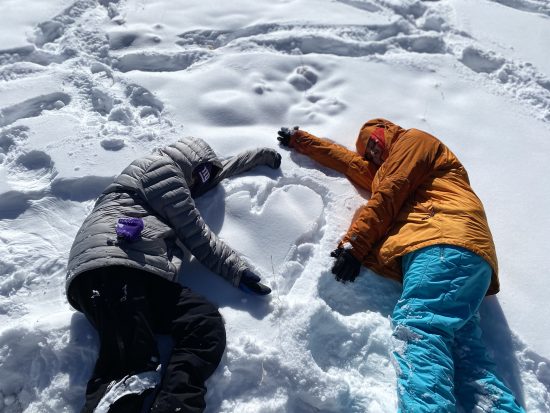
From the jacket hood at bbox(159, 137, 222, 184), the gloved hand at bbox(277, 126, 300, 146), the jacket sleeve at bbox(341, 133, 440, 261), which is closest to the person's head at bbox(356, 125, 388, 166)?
the jacket sleeve at bbox(341, 133, 440, 261)

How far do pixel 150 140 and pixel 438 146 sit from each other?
211 cm

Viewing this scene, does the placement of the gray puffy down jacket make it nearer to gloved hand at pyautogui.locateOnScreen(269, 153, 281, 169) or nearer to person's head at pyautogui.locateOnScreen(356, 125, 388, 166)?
gloved hand at pyautogui.locateOnScreen(269, 153, 281, 169)

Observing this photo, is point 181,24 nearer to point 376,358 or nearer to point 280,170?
point 280,170

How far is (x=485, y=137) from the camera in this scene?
14.0 ft

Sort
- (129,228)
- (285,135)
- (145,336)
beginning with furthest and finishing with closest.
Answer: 1. (285,135)
2. (129,228)
3. (145,336)

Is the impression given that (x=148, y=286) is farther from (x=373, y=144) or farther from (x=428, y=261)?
(x=373, y=144)

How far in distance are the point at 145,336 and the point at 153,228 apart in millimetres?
631

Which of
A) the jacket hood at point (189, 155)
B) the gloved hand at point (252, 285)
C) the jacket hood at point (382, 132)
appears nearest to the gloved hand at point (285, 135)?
the jacket hood at point (382, 132)

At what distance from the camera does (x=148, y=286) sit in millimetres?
2701

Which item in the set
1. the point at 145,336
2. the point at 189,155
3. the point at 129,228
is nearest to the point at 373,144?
the point at 189,155

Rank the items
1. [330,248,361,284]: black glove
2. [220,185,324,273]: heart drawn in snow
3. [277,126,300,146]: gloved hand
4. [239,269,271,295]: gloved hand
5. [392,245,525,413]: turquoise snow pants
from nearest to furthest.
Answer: [392,245,525,413]: turquoise snow pants, [239,269,271,295]: gloved hand, [330,248,361,284]: black glove, [220,185,324,273]: heart drawn in snow, [277,126,300,146]: gloved hand

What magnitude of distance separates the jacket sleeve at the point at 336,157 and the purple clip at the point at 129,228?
5.34 feet

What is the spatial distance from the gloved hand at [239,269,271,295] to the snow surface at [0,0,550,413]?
0.07m

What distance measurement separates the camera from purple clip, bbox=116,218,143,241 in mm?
2623
